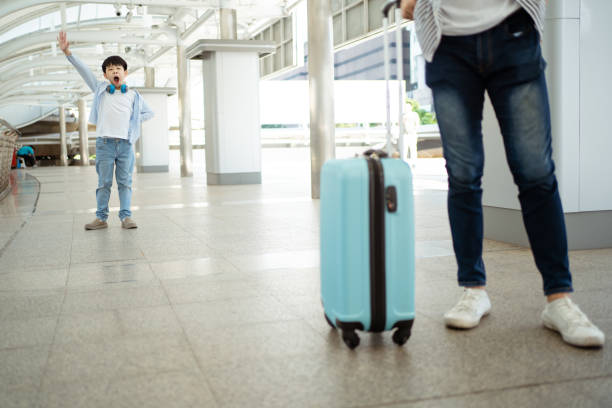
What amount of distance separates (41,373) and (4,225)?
246 inches

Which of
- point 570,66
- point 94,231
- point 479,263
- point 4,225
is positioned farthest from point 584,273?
point 4,225

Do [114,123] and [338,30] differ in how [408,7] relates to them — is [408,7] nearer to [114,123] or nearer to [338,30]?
[114,123]

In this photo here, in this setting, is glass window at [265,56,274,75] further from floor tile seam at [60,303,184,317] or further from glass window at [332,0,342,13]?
floor tile seam at [60,303,184,317]

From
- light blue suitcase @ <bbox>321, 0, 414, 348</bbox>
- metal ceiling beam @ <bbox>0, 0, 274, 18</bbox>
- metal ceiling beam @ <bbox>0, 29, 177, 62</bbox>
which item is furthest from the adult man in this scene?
metal ceiling beam @ <bbox>0, 29, 177, 62</bbox>

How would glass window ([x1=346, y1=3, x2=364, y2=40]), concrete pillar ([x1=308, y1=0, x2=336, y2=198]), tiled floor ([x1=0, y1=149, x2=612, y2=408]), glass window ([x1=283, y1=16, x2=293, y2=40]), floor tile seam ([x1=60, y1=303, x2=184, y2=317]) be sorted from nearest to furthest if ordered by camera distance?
tiled floor ([x1=0, y1=149, x2=612, y2=408]) → floor tile seam ([x1=60, y1=303, x2=184, y2=317]) → concrete pillar ([x1=308, y1=0, x2=336, y2=198]) → glass window ([x1=346, y1=3, x2=364, y2=40]) → glass window ([x1=283, y1=16, x2=293, y2=40])

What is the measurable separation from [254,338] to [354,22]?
15.9m

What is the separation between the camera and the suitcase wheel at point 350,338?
272 centimetres

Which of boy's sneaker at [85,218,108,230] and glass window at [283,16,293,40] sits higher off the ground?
glass window at [283,16,293,40]

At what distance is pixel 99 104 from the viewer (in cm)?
743

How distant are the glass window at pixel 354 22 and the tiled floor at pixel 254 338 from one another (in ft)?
40.7

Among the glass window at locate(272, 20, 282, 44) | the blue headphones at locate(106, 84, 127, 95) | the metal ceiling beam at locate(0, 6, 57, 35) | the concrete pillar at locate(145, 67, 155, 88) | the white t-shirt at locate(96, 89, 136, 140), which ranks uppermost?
the metal ceiling beam at locate(0, 6, 57, 35)

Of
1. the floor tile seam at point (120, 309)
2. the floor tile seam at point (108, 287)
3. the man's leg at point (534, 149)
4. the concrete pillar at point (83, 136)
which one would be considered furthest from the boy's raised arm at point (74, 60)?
the concrete pillar at point (83, 136)

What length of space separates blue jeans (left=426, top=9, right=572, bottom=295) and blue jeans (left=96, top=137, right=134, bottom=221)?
5.25 meters

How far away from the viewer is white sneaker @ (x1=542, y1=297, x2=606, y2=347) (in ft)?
8.83
